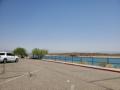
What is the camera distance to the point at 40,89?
8.75 metres

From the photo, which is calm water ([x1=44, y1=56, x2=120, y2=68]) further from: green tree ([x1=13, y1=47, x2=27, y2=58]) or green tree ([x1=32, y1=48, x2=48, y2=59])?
green tree ([x1=13, y1=47, x2=27, y2=58])

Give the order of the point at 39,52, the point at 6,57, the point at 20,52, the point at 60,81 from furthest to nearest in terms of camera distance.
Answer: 1. the point at 20,52
2. the point at 39,52
3. the point at 6,57
4. the point at 60,81

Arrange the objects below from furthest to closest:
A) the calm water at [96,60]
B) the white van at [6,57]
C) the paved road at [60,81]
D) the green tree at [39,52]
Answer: the green tree at [39,52] < the white van at [6,57] < the calm water at [96,60] < the paved road at [60,81]

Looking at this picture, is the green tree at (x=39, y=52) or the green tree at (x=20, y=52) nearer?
the green tree at (x=39, y=52)

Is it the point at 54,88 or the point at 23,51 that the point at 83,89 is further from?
the point at 23,51

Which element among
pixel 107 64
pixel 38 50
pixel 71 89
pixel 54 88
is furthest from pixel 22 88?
pixel 38 50

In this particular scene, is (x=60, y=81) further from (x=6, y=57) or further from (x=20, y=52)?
(x=20, y=52)

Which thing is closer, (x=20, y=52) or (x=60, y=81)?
(x=60, y=81)

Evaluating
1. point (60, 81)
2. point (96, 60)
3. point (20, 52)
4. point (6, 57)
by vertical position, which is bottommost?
point (60, 81)

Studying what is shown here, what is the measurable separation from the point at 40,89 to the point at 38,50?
57420 mm

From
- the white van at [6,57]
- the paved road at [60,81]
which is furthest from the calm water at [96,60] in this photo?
the white van at [6,57]

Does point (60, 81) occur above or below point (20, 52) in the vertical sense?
below

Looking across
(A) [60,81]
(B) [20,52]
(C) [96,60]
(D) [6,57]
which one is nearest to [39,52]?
(B) [20,52]

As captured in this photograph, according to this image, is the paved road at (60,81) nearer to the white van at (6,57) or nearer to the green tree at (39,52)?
the white van at (6,57)
